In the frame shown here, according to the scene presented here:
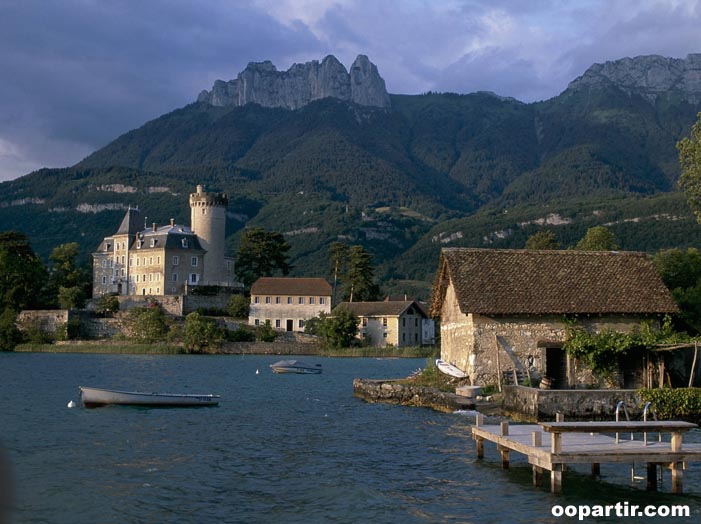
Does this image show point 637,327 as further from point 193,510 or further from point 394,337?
point 394,337

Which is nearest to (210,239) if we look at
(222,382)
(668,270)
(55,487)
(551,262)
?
(222,382)

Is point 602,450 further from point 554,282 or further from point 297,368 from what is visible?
point 297,368

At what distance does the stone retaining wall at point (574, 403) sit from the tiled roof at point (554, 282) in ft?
15.2

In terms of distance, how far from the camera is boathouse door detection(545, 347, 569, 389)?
106 ft

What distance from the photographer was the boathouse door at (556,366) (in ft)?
106

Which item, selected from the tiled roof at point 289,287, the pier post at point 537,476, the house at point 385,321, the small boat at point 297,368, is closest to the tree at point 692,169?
the pier post at point 537,476

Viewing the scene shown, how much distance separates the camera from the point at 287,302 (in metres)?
103

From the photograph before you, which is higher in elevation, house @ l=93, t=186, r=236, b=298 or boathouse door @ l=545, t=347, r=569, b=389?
house @ l=93, t=186, r=236, b=298

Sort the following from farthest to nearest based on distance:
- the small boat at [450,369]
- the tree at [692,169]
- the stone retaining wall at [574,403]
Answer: the tree at [692,169], the small boat at [450,369], the stone retaining wall at [574,403]

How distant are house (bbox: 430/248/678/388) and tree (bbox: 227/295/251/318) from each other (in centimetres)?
6858

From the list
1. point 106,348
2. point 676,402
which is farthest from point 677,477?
point 106,348

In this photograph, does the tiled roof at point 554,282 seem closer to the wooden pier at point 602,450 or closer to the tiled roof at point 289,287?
the wooden pier at point 602,450

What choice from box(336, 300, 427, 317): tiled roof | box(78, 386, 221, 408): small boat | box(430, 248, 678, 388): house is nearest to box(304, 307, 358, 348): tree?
box(336, 300, 427, 317): tiled roof

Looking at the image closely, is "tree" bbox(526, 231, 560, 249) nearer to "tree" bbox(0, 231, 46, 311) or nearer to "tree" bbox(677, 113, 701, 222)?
"tree" bbox(677, 113, 701, 222)
